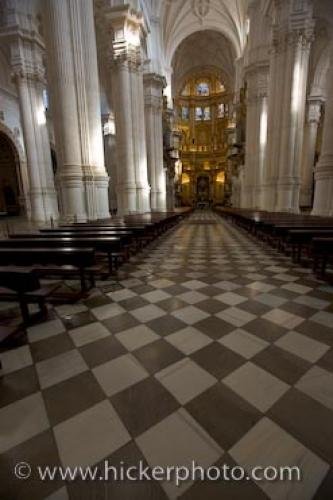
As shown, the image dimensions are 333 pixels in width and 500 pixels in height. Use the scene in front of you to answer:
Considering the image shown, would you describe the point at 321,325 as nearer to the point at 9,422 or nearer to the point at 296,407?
the point at 296,407

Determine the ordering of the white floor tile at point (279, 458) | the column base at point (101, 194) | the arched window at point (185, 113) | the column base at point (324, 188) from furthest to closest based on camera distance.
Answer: the arched window at point (185, 113) < the column base at point (324, 188) < the column base at point (101, 194) < the white floor tile at point (279, 458)

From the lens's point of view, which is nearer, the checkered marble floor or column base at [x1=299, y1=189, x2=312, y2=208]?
the checkered marble floor

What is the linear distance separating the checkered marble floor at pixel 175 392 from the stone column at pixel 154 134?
16.5m

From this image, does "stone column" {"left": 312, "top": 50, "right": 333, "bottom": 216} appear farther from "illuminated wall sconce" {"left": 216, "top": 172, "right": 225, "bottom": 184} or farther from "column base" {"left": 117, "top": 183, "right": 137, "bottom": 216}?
"illuminated wall sconce" {"left": 216, "top": 172, "right": 225, "bottom": 184}

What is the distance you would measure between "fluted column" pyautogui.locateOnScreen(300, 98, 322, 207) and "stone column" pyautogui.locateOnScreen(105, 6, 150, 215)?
12.0m

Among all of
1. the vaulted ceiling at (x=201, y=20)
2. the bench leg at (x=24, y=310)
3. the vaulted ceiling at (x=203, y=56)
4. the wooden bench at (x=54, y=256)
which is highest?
the vaulted ceiling at (x=203, y=56)

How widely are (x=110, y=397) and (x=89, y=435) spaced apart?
11.8 inches

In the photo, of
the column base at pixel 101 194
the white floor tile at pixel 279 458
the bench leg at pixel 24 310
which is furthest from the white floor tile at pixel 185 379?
the column base at pixel 101 194

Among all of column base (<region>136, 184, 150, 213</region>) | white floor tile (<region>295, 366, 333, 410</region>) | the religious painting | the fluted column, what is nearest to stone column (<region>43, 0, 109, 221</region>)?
column base (<region>136, 184, 150, 213</region>)

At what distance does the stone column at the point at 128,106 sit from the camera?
11.3 meters

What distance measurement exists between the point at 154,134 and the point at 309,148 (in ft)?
37.3

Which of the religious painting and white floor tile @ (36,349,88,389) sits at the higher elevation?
the religious painting

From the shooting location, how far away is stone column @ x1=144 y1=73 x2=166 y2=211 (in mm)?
17734

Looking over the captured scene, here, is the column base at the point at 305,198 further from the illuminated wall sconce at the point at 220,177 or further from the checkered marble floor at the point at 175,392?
the illuminated wall sconce at the point at 220,177
